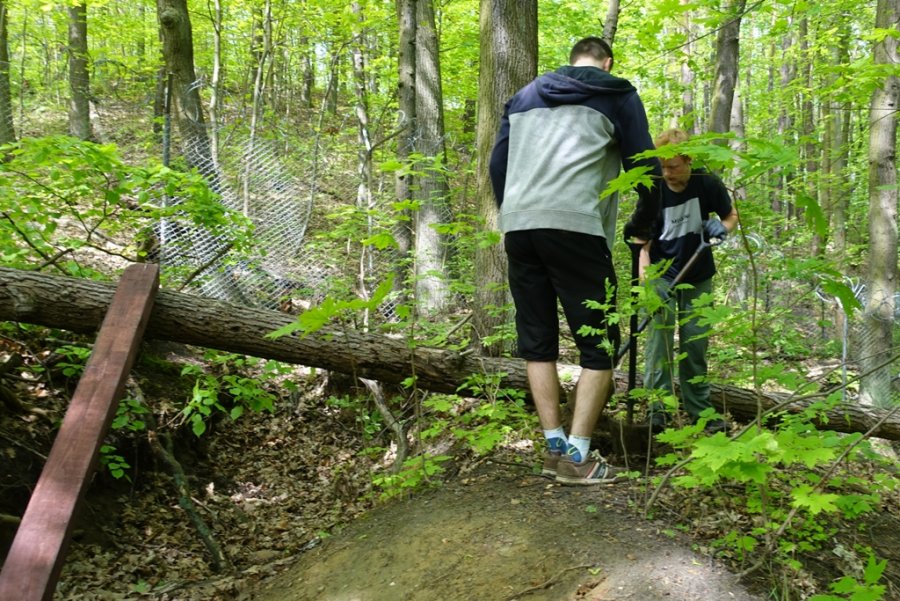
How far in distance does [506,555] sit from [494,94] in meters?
3.21

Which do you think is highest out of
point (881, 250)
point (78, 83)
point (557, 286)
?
point (78, 83)

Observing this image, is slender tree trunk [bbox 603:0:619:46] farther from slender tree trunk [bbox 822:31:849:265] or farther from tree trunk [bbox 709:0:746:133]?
slender tree trunk [bbox 822:31:849:265]

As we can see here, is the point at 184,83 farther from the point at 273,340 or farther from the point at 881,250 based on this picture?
the point at 881,250

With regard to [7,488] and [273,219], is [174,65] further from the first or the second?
[7,488]

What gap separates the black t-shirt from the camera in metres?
4.00

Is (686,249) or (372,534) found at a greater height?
(686,249)

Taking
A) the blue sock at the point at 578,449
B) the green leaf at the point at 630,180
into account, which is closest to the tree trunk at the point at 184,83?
the blue sock at the point at 578,449

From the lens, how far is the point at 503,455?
159 inches

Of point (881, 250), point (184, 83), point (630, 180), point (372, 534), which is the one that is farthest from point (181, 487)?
point (881, 250)

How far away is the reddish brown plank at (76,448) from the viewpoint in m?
2.54

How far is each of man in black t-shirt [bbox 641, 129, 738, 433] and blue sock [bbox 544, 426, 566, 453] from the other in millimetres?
713

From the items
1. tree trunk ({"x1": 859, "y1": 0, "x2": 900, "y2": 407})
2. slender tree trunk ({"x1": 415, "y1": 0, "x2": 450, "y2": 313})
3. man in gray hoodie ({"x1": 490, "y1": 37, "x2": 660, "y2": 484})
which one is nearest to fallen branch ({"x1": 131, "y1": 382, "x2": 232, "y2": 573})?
man in gray hoodie ({"x1": 490, "y1": 37, "x2": 660, "y2": 484})

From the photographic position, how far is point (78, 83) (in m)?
11.3

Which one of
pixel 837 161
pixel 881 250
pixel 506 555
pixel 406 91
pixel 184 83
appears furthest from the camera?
pixel 837 161
